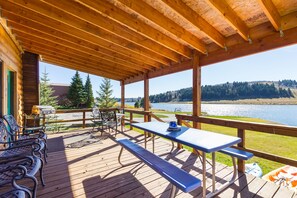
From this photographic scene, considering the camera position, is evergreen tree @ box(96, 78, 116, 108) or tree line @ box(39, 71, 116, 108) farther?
evergreen tree @ box(96, 78, 116, 108)

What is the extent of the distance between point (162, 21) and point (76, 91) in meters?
22.1

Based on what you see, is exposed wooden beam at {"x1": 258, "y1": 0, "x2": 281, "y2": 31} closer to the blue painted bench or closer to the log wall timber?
the blue painted bench

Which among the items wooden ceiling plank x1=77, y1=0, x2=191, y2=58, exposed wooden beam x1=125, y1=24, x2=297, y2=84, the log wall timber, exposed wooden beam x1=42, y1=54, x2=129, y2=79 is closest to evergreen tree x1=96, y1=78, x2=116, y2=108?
exposed wooden beam x1=42, y1=54, x2=129, y2=79

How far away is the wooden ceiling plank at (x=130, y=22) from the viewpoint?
2479mm

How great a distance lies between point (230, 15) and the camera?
231 cm

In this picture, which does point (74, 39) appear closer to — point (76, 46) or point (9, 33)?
point (76, 46)

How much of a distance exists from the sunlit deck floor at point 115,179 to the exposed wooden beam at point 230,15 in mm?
2388

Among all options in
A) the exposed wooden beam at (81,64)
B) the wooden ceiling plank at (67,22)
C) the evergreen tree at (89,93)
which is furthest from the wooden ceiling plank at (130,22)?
the evergreen tree at (89,93)

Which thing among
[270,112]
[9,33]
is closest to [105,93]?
[9,33]

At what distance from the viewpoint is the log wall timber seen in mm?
5688

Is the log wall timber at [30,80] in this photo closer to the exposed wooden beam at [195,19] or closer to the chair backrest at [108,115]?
the chair backrest at [108,115]

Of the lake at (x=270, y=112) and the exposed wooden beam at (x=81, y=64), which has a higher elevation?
the exposed wooden beam at (x=81, y=64)

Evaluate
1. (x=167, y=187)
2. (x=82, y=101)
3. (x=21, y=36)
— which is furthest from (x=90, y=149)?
(x=82, y=101)

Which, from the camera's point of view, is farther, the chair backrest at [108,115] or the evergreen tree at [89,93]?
the evergreen tree at [89,93]
